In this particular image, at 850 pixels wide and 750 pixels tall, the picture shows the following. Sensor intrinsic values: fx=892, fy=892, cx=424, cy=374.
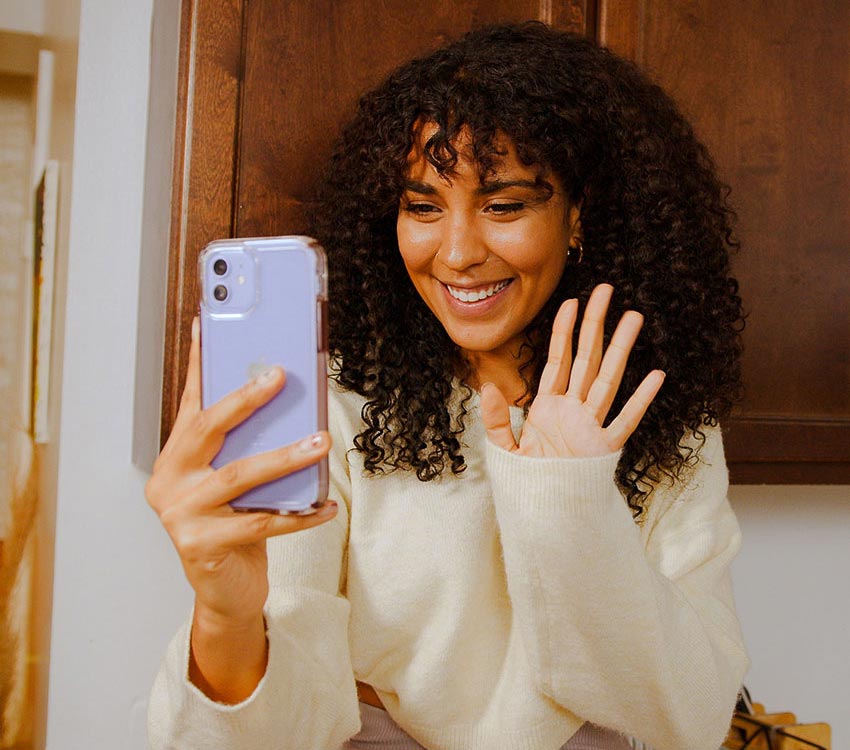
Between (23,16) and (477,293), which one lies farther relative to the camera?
(23,16)

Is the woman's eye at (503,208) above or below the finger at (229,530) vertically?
above

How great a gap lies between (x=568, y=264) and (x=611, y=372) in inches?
12.6

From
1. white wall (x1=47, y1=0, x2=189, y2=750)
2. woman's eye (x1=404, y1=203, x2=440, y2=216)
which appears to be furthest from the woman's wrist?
white wall (x1=47, y1=0, x2=189, y2=750)

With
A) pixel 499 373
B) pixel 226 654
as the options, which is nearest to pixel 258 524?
pixel 226 654

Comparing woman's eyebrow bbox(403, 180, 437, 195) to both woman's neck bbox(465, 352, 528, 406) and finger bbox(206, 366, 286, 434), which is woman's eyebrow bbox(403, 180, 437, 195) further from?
finger bbox(206, 366, 286, 434)

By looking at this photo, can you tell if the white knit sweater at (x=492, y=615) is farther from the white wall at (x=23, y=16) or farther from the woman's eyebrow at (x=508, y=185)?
the white wall at (x=23, y=16)

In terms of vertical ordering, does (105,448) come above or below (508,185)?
below

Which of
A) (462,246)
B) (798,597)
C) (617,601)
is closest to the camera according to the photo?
(617,601)

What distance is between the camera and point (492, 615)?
0.92m

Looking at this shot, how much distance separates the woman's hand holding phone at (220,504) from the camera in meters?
0.53

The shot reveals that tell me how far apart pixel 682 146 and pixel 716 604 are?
497mm

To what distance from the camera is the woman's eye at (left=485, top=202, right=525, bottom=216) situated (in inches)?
33.6

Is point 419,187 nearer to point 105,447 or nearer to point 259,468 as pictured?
point 259,468

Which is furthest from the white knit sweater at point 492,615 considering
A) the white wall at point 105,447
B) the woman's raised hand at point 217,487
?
the white wall at point 105,447
